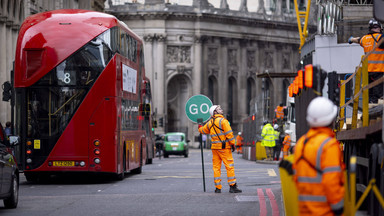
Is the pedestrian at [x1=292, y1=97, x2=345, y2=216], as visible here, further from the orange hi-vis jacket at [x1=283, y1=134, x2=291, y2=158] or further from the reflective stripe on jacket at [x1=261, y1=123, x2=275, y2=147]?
the reflective stripe on jacket at [x1=261, y1=123, x2=275, y2=147]

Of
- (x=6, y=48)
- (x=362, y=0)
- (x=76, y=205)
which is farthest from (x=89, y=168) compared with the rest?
(x=362, y=0)

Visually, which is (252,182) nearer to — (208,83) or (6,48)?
(6,48)

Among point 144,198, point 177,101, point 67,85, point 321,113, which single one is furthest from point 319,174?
point 177,101

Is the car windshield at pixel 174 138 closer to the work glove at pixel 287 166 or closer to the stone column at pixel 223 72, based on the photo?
the stone column at pixel 223 72

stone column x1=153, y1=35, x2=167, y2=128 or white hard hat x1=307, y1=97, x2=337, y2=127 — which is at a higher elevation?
stone column x1=153, y1=35, x2=167, y2=128

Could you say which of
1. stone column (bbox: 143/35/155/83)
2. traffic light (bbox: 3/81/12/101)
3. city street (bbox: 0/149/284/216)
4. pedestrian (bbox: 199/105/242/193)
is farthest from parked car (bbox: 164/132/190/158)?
pedestrian (bbox: 199/105/242/193)

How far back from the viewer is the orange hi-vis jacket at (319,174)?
7.68 m

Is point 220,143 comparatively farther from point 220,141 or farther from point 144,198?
point 144,198

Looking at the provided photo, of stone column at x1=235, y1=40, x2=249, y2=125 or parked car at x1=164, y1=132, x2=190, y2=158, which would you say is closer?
parked car at x1=164, y1=132, x2=190, y2=158

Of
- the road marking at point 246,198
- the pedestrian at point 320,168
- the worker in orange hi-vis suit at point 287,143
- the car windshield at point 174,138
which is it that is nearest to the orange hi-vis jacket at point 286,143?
the worker in orange hi-vis suit at point 287,143

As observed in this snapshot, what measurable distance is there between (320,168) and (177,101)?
95559mm

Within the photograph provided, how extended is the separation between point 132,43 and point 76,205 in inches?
409

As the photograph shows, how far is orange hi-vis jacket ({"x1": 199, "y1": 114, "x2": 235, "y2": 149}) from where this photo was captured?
1961 cm

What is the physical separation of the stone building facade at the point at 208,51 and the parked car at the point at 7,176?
3134 inches
